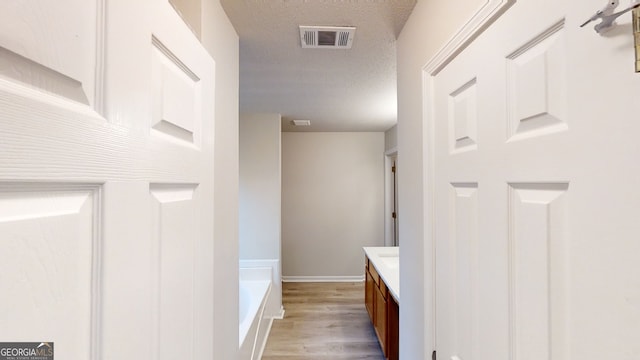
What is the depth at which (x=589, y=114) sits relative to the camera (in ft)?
1.49

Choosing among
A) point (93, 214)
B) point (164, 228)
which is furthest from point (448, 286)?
point (93, 214)

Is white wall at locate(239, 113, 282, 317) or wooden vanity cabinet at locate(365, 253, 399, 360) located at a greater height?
white wall at locate(239, 113, 282, 317)

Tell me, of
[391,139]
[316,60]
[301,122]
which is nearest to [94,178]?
[316,60]

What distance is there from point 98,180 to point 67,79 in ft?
0.47

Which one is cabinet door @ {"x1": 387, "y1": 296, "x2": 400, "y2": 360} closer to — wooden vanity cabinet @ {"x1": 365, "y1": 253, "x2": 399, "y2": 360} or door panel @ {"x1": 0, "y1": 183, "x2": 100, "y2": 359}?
wooden vanity cabinet @ {"x1": 365, "y1": 253, "x2": 399, "y2": 360}

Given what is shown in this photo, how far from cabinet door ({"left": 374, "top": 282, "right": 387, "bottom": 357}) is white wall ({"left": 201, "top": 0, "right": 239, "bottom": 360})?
1251 mm

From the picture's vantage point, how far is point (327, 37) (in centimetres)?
166

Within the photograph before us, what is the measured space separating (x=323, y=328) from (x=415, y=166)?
250cm

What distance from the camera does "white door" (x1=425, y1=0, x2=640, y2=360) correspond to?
0.41m

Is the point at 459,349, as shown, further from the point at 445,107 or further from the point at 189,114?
the point at 189,114

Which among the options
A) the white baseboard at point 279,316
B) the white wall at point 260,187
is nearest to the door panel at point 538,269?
the white wall at point 260,187

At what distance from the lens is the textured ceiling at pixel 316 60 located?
4.59 ft

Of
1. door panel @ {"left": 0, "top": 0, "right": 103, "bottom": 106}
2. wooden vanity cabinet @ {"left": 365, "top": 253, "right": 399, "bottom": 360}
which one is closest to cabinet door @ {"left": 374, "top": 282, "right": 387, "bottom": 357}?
wooden vanity cabinet @ {"left": 365, "top": 253, "right": 399, "bottom": 360}

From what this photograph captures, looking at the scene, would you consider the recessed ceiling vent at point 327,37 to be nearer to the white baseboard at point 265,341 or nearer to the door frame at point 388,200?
the white baseboard at point 265,341
